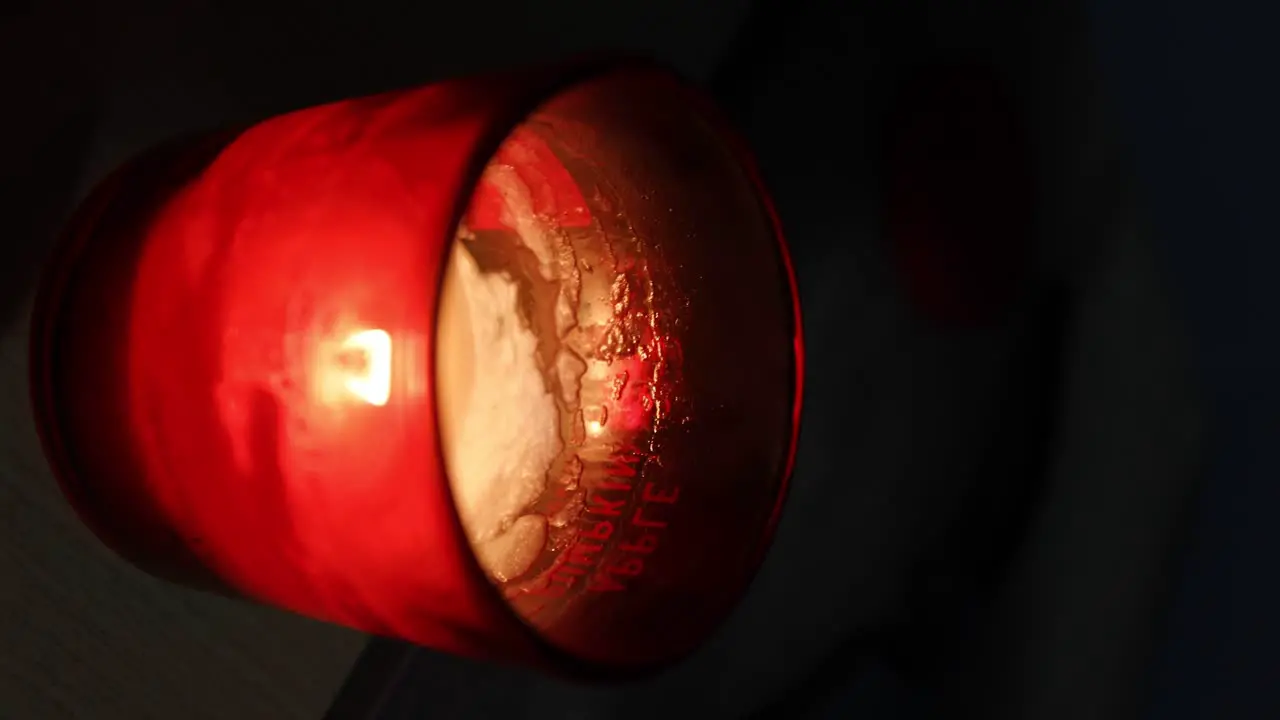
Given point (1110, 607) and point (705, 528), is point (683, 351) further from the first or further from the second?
point (1110, 607)

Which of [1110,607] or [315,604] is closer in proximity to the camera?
[315,604]

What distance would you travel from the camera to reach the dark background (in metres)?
0.43

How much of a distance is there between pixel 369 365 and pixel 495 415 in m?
0.14

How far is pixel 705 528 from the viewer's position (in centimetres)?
42

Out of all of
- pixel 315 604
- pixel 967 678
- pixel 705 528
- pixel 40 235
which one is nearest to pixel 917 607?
pixel 967 678

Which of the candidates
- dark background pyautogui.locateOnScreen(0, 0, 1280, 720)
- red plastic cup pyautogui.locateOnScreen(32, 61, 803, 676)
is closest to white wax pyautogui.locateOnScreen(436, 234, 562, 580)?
red plastic cup pyautogui.locateOnScreen(32, 61, 803, 676)

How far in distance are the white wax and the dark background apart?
0.52ft

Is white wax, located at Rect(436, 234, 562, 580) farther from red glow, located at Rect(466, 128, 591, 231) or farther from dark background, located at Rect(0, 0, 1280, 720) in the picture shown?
dark background, located at Rect(0, 0, 1280, 720)

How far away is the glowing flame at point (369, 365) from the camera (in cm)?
28

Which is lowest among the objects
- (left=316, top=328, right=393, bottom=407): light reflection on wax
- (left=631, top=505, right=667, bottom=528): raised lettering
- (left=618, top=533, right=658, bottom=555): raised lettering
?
(left=618, top=533, right=658, bottom=555): raised lettering

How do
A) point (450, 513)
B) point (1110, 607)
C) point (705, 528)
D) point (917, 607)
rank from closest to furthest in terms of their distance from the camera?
point (450, 513) < point (705, 528) < point (1110, 607) < point (917, 607)

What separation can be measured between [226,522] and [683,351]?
0.64ft

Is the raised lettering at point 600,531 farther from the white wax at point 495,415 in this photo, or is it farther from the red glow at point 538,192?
the red glow at point 538,192

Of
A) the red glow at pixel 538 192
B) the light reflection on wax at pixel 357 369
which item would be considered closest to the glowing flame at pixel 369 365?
the light reflection on wax at pixel 357 369
